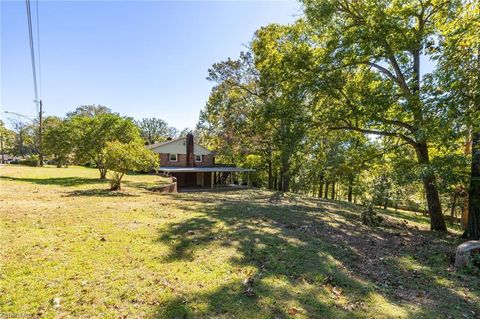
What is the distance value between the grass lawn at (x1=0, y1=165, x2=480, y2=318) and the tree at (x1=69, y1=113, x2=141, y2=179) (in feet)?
41.6

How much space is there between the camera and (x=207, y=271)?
5094 millimetres

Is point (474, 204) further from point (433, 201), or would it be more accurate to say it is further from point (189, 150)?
point (189, 150)

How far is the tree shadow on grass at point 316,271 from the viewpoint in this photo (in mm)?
4105

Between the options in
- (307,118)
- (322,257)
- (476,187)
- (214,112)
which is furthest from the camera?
(214,112)

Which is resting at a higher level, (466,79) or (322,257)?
(466,79)

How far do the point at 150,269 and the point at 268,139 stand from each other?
2189 cm

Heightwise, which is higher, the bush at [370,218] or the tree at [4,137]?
the tree at [4,137]

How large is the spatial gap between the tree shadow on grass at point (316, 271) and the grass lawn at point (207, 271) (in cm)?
3

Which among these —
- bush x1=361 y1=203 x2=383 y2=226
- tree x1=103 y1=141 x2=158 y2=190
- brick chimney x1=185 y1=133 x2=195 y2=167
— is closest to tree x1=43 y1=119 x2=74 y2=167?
tree x1=103 y1=141 x2=158 y2=190

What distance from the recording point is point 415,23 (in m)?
12.0

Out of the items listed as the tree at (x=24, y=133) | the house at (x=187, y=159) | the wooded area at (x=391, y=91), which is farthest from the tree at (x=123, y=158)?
the tree at (x=24, y=133)

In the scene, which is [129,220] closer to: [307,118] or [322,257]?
[322,257]

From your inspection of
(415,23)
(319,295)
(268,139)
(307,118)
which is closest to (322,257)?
(319,295)

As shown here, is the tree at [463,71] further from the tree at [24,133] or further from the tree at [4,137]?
the tree at [24,133]
